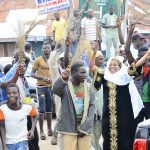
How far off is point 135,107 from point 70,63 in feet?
3.36

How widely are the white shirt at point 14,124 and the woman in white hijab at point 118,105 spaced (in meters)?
1.12

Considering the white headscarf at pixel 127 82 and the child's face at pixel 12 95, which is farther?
the white headscarf at pixel 127 82

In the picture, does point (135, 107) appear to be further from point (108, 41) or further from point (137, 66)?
point (108, 41)

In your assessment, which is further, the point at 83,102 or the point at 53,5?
the point at 53,5

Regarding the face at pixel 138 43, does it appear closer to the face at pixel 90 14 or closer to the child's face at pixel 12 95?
the child's face at pixel 12 95

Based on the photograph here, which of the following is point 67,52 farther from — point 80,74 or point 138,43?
point 138,43

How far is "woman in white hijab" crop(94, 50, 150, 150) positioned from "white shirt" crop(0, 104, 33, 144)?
1117 mm

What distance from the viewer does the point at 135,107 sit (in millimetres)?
Result: 7199

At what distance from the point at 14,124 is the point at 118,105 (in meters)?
1.39

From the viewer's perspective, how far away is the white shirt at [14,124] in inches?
270

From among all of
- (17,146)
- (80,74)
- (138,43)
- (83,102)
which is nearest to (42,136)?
(138,43)

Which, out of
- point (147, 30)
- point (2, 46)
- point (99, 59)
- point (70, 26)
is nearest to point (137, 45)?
point (99, 59)

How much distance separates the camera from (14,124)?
22.5 ft

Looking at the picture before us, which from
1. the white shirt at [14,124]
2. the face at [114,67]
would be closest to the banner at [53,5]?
the face at [114,67]
